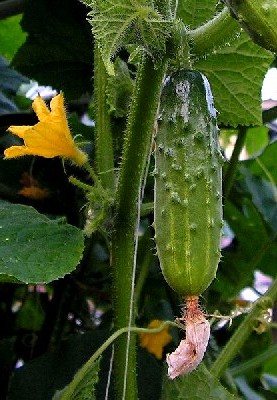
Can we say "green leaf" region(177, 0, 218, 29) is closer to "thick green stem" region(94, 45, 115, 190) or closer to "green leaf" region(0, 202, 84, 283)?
"thick green stem" region(94, 45, 115, 190)

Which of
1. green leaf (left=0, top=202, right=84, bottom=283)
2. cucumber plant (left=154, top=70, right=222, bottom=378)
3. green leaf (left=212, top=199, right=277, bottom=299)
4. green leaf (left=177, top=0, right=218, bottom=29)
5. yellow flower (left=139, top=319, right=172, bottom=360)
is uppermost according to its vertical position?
green leaf (left=177, top=0, right=218, bottom=29)

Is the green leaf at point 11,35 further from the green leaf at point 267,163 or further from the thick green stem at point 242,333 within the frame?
the thick green stem at point 242,333

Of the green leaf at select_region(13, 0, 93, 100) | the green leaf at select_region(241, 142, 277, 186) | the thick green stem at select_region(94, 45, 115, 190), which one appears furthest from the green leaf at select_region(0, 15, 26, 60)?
the thick green stem at select_region(94, 45, 115, 190)

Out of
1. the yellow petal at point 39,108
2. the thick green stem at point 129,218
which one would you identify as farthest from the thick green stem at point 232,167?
the yellow petal at point 39,108

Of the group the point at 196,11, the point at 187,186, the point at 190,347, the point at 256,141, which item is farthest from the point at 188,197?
the point at 256,141

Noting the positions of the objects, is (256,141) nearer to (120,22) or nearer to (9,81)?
(9,81)

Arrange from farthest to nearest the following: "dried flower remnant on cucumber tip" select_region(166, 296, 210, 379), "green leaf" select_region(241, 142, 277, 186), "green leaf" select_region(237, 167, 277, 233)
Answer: "green leaf" select_region(241, 142, 277, 186)
"green leaf" select_region(237, 167, 277, 233)
"dried flower remnant on cucumber tip" select_region(166, 296, 210, 379)
